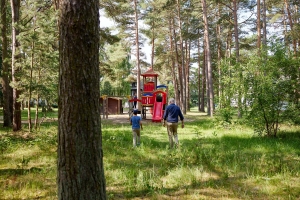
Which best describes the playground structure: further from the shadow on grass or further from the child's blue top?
the shadow on grass

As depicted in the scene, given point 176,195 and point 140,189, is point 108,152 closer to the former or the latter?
point 140,189

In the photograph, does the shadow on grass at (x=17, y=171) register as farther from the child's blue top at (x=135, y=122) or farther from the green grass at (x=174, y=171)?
the child's blue top at (x=135, y=122)

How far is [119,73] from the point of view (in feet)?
94.2

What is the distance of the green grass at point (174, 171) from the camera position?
4562 millimetres

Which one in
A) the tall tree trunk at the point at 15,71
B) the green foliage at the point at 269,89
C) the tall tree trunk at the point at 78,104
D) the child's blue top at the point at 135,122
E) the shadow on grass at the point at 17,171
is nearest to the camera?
the tall tree trunk at the point at 78,104

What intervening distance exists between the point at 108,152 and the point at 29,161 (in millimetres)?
2246

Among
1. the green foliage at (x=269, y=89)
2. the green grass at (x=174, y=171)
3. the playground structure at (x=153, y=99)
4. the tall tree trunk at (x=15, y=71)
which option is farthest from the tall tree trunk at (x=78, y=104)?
the playground structure at (x=153, y=99)

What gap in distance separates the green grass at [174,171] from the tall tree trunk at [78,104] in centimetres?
177

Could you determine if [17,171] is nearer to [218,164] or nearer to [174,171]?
[174,171]

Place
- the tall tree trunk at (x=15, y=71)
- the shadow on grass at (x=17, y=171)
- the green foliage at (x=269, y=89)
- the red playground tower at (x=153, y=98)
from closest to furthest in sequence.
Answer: the shadow on grass at (x=17, y=171)
the green foliage at (x=269, y=89)
the tall tree trunk at (x=15, y=71)
the red playground tower at (x=153, y=98)

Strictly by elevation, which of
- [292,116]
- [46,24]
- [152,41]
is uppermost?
[152,41]

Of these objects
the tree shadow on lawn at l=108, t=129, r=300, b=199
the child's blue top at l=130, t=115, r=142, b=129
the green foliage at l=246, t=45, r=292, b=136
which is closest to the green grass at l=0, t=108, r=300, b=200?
the tree shadow on lawn at l=108, t=129, r=300, b=199

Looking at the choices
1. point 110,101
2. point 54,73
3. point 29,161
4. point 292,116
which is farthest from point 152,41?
point 29,161

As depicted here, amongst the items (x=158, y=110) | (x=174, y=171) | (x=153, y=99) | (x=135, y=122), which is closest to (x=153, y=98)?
(x=153, y=99)
